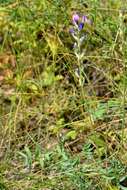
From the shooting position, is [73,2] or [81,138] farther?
[73,2]

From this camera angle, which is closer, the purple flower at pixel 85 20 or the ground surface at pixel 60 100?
the ground surface at pixel 60 100

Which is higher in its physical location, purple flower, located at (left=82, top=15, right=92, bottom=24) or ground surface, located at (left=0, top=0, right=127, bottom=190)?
purple flower, located at (left=82, top=15, right=92, bottom=24)

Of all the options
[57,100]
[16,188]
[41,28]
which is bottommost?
[16,188]

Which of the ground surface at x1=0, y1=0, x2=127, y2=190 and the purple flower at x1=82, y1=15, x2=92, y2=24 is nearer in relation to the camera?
the ground surface at x1=0, y1=0, x2=127, y2=190

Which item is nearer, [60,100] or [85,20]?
[85,20]

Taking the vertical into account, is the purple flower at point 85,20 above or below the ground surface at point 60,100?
above

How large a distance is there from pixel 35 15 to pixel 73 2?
0.22m

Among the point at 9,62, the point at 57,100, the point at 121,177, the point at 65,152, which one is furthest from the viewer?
the point at 9,62

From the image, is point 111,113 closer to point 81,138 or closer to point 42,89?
point 81,138

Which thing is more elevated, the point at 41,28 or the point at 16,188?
the point at 41,28

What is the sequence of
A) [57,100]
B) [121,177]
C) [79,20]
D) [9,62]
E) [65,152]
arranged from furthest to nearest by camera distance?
1. [9,62]
2. [57,100]
3. [79,20]
4. [65,152]
5. [121,177]

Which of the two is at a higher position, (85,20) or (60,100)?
(85,20)

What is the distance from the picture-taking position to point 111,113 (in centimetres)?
228

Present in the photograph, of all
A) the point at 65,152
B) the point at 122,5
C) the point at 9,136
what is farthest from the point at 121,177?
the point at 122,5
